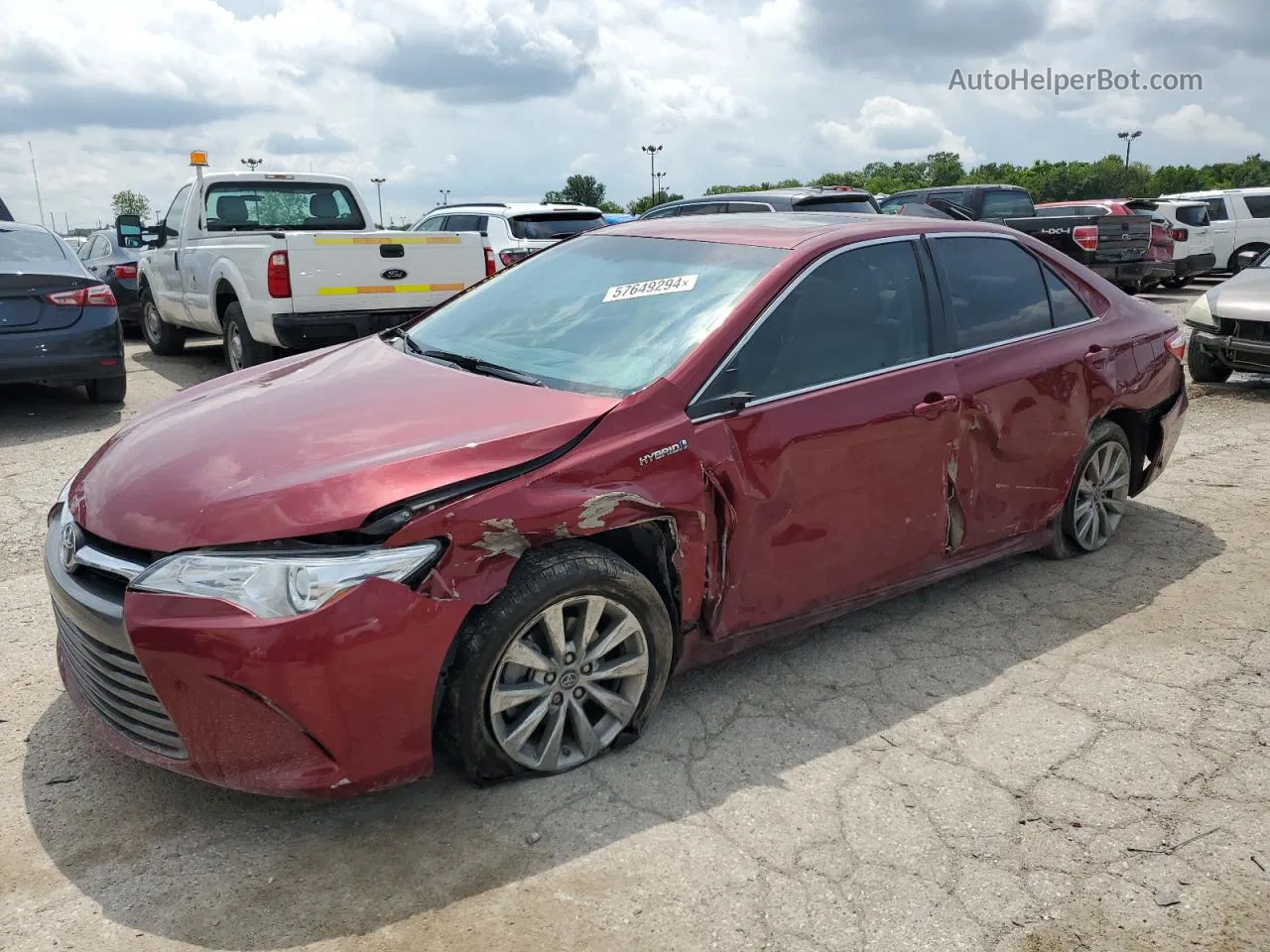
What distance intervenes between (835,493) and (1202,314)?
7195 mm

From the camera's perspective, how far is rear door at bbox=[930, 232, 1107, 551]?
4078 millimetres

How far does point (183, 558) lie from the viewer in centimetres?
268

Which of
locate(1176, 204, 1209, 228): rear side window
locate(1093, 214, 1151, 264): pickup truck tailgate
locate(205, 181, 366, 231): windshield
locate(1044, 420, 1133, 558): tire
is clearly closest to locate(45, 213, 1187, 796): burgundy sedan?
locate(1044, 420, 1133, 558): tire

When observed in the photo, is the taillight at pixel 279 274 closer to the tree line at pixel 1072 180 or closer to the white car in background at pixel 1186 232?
the white car in background at pixel 1186 232

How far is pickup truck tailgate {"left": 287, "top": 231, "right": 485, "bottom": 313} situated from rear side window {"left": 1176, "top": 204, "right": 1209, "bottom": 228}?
1497 centimetres

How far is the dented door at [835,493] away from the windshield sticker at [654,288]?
1.82 ft

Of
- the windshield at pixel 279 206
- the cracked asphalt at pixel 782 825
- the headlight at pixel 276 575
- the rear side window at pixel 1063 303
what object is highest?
the windshield at pixel 279 206

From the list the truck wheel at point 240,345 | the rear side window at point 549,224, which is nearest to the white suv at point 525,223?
the rear side window at point 549,224

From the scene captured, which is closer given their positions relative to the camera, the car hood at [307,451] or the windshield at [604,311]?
the car hood at [307,451]

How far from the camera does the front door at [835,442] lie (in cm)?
337

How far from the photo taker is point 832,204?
12.2m

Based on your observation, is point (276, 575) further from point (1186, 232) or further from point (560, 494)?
point (1186, 232)

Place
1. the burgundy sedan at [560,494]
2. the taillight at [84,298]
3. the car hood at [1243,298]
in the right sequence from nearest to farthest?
the burgundy sedan at [560,494], the taillight at [84,298], the car hood at [1243,298]

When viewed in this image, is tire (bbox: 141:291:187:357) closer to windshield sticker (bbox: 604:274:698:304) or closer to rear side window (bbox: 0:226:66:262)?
rear side window (bbox: 0:226:66:262)
